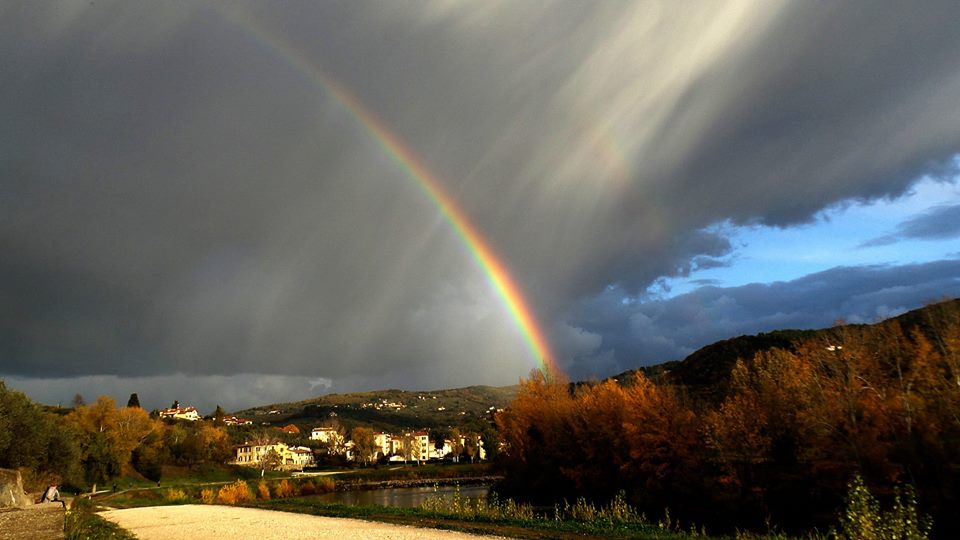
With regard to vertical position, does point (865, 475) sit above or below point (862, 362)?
below

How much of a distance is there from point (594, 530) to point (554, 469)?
127 ft

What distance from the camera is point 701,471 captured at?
46.9 meters

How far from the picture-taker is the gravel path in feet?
87.7

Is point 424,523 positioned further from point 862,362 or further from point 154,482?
point 154,482

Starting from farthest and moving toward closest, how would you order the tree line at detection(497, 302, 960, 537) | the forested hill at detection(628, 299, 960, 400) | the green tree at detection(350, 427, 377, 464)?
the green tree at detection(350, 427, 377, 464)
the forested hill at detection(628, 299, 960, 400)
the tree line at detection(497, 302, 960, 537)

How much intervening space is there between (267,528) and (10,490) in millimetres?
17615

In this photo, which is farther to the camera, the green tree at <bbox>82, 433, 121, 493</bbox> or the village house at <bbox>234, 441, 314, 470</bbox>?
the village house at <bbox>234, 441, 314, 470</bbox>

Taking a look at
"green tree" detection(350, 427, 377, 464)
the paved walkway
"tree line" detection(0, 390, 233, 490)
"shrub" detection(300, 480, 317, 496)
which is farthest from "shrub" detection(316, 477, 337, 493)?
the paved walkway

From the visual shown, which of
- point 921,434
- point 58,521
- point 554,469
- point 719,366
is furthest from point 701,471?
point 719,366

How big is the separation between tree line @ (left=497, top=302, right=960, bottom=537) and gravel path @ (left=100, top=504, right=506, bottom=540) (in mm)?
24178

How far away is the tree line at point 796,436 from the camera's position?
114 feet

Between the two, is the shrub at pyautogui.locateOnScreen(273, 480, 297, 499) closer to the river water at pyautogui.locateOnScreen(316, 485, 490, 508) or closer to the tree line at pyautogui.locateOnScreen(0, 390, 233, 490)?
the river water at pyautogui.locateOnScreen(316, 485, 490, 508)

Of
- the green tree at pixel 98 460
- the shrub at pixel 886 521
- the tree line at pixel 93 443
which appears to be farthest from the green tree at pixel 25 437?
the shrub at pixel 886 521

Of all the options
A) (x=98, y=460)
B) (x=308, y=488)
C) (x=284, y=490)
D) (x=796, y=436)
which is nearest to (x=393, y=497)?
(x=284, y=490)
